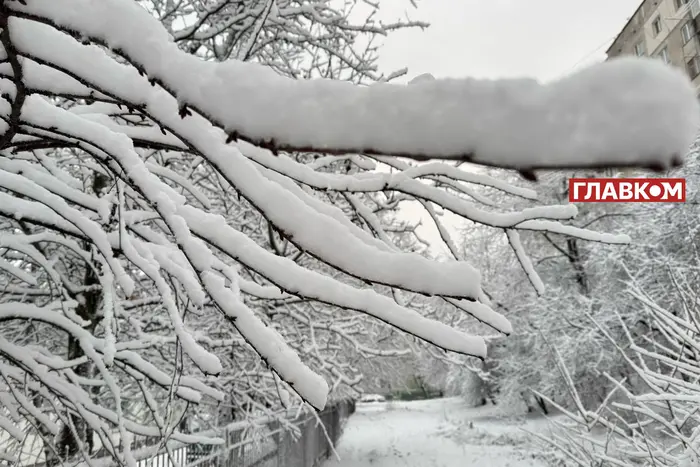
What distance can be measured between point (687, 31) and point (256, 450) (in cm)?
2159

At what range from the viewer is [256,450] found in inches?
231

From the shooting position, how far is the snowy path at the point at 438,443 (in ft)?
40.3

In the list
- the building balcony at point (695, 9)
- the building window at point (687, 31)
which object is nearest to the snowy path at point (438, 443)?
the building window at point (687, 31)

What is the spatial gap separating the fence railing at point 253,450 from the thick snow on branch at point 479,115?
5.32ft

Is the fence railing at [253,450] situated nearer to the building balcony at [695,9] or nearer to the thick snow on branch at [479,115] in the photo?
the thick snow on branch at [479,115]

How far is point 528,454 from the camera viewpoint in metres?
12.9

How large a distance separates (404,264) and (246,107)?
1.43 feet

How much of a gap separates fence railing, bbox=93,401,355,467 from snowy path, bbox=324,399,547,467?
292 centimetres

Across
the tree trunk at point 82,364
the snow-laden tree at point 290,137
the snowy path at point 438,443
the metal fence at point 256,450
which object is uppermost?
the snow-laden tree at point 290,137

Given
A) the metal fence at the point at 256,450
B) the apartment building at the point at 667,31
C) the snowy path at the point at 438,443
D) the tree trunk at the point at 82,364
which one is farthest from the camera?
the apartment building at the point at 667,31

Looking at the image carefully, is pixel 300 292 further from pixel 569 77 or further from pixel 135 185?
pixel 569 77

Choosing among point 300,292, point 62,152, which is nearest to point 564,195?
point 62,152

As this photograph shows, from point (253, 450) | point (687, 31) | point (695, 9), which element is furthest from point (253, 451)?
point (687, 31)

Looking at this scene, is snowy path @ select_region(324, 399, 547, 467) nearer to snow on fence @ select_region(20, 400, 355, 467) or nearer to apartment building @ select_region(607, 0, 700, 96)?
snow on fence @ select_region(20, 400, 355, 467)
